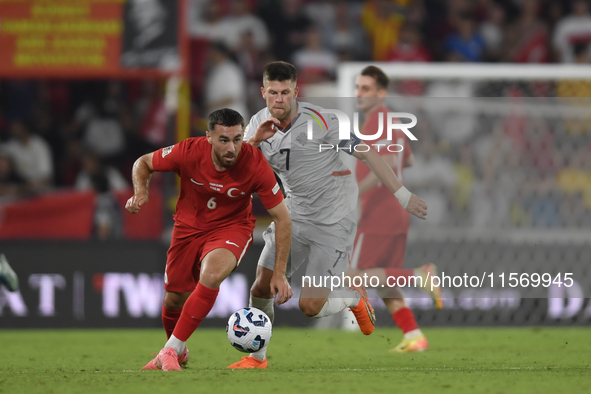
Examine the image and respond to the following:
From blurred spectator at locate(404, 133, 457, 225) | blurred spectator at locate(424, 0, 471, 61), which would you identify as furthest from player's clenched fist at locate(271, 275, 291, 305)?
blurred spectator at locate(424, 0, 471, 61)

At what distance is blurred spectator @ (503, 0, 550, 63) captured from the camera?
12.5 meters

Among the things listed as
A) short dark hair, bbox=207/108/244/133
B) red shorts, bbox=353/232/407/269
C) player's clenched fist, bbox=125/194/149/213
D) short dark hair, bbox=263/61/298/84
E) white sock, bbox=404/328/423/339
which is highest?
short dark hair, bbox=263/61/298/84

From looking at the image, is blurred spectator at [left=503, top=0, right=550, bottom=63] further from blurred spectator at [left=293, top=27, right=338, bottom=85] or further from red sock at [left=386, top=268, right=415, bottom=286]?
red sock at [left=386, top=268, right=415, bottom=286]

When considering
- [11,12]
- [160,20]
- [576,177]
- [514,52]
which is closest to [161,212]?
[160,20]

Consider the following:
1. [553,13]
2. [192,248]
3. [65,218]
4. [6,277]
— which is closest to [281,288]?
[192,248]

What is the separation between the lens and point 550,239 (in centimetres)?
936

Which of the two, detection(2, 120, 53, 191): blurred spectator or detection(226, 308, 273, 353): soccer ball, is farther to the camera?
detection(2, 120, 53, 191): blurred spectator

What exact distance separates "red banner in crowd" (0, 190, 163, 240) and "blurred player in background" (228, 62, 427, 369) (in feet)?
12.0

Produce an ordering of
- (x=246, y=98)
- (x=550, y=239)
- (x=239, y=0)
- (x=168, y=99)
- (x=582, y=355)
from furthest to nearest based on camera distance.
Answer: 1. (x=239, y=0)
2. (x=246, y=98)
3. (x=168, y=99)
4. (x=550, y=239)
5. (x=582, y=355)

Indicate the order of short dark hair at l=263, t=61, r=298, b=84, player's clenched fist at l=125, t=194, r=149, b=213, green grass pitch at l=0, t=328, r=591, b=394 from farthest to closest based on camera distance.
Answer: short dark hair at l=263, t=61, r=298, b=84 → player's clenched fist at l=125, t=194, r=149, b=213 → green grass pitch at l=0, t=328, r=591, b=394

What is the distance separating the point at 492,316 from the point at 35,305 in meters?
5.01

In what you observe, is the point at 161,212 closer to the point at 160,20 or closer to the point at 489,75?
the point at 160,20

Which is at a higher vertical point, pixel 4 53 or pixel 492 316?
pixel 4 53

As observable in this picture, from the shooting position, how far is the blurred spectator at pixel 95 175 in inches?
413
